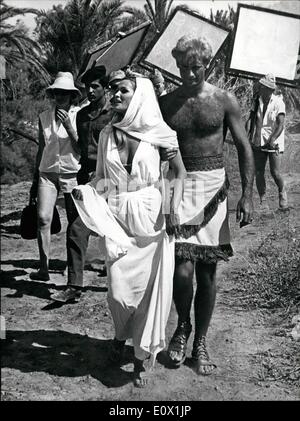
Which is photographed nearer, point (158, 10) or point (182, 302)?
point (182, 302)

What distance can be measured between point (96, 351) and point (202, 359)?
27.8 inches

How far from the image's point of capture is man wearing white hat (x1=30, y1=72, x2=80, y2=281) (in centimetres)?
479

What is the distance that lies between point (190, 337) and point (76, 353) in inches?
30.7

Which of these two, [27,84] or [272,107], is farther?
[27,84]

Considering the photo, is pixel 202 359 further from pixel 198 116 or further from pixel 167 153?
pixel 198 116

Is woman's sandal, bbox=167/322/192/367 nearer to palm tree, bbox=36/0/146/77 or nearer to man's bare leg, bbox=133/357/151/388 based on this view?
man's bare leg, bbox=133/357/151/388

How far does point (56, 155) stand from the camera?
16.4 ft

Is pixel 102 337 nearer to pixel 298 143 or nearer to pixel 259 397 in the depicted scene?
pixel 259 397

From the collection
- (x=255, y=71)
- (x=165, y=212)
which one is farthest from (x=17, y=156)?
(x=165, y=212)

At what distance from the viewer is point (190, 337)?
4.13m

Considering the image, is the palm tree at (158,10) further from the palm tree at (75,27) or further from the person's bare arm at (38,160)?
the person's bare arm at (38,160)

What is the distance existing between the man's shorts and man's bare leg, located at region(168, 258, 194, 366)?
67.1 inches

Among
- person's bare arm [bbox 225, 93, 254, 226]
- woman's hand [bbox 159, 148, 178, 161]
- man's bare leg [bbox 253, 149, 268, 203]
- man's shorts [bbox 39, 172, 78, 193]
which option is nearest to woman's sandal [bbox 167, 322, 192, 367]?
person's bare arm [bbox 225, 93, 254, 226]

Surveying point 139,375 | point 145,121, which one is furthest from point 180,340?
point 145,121
